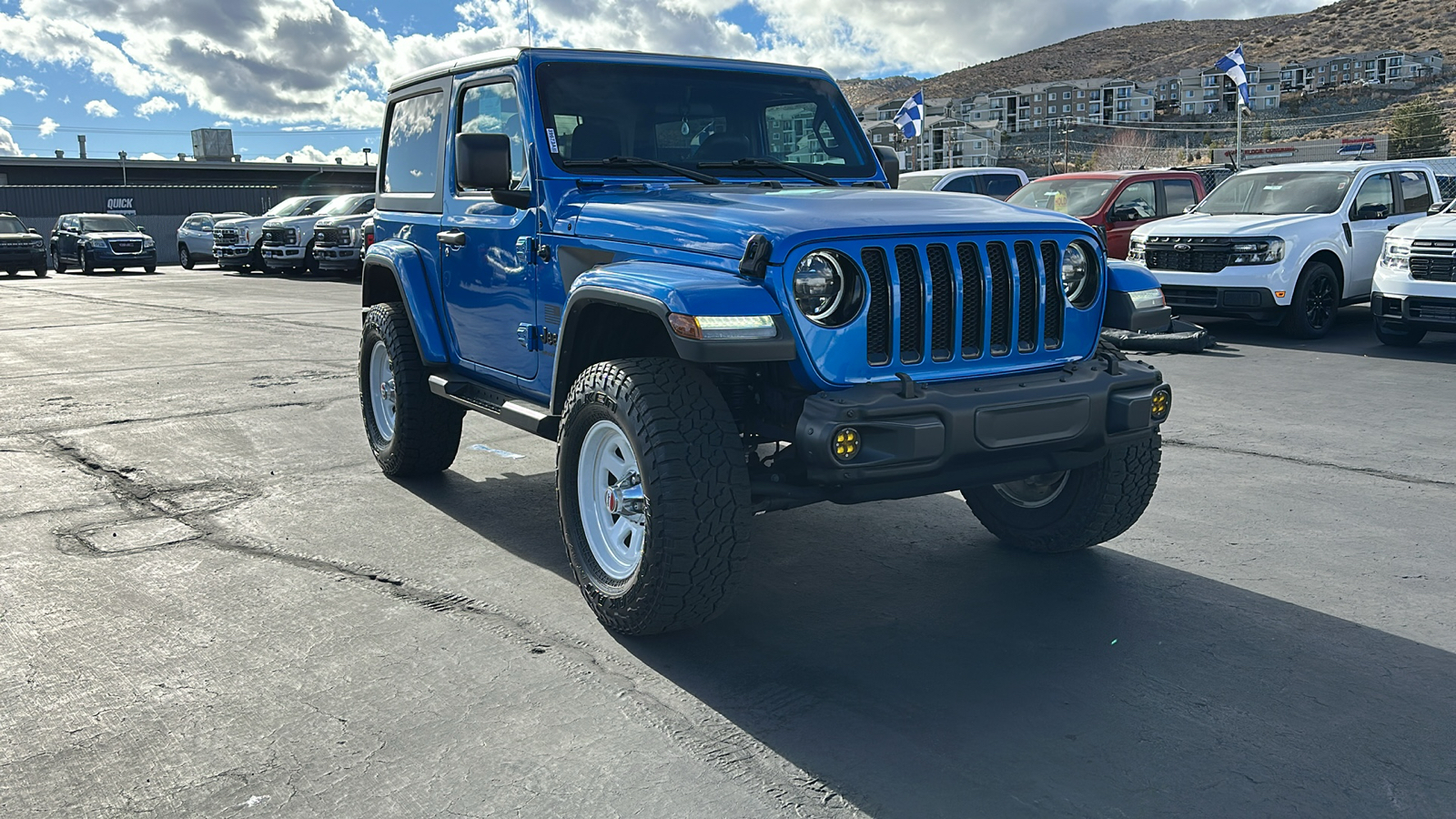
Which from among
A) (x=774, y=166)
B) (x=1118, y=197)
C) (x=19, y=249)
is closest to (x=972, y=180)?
(x=1118, y=197)

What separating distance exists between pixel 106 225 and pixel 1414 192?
100ft

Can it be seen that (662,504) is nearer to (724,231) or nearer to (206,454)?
(724,231)

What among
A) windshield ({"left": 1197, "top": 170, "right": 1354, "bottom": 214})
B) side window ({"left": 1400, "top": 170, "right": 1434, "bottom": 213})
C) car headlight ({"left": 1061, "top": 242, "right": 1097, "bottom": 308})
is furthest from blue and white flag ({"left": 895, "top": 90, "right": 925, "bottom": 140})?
car headlight ({"left": 1061, "top": 242, "right": 1097, "bottom": 308})

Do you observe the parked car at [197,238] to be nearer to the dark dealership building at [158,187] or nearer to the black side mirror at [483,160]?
the dark dealership building at [158,187]

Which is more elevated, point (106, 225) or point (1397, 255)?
point (106, 225)

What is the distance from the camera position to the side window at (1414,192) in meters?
13.4

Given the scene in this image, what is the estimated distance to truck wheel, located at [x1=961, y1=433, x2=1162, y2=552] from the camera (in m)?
4.70

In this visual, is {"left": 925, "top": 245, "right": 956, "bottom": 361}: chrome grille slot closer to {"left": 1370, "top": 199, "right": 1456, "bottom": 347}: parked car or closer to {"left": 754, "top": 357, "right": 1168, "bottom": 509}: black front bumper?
{"left": 754, "top": 357, "right": 1168, "bottom": 509}: black front bumper

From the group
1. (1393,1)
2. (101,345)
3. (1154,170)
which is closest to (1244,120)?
(1393,1)

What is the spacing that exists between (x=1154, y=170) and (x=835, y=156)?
40.5 feet

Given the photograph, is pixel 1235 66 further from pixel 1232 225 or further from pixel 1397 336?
pixel 1397 336

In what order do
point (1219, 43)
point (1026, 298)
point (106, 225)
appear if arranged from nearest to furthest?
point (1026, 298)
point (106, 225)
point (1219, 43)

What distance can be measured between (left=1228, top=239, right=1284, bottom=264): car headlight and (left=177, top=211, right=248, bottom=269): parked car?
27755 mm

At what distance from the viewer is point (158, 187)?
190 ft
